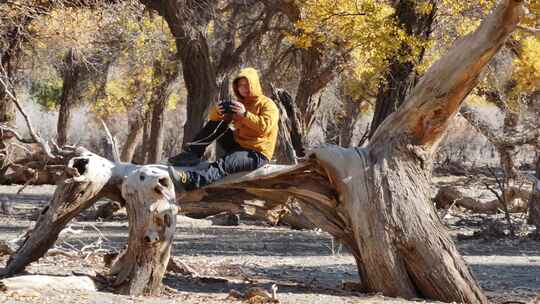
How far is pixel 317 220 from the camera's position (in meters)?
8.62

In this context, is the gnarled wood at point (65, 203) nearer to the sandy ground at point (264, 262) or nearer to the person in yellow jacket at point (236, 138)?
the sandy ground at point (264, 262)

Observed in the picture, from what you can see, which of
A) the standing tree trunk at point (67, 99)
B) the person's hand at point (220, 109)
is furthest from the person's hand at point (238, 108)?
the standing tree trunk at point (67, 99)

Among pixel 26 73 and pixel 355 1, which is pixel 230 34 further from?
pixel 26 73

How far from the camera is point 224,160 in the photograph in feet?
27.4

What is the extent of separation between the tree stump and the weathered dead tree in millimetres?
343

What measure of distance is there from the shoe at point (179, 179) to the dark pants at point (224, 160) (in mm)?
26

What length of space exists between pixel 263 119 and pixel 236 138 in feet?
1.05

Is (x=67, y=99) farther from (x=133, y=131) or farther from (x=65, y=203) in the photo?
(x=65, y=203)

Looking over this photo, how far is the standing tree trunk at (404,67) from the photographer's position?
17.4 meters

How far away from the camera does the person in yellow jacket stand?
8258 mm

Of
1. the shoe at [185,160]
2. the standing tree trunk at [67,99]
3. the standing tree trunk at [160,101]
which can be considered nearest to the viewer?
the shoe at [185,160]

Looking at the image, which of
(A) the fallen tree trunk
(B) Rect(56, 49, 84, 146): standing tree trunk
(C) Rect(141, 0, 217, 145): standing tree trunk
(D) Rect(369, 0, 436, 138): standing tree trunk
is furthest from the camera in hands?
(B) Rect(56, 49, 84, 146): standing tree trunk

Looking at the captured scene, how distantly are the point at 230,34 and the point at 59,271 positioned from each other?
1329 centimetres

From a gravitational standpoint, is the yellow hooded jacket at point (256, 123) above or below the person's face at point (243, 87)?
below
